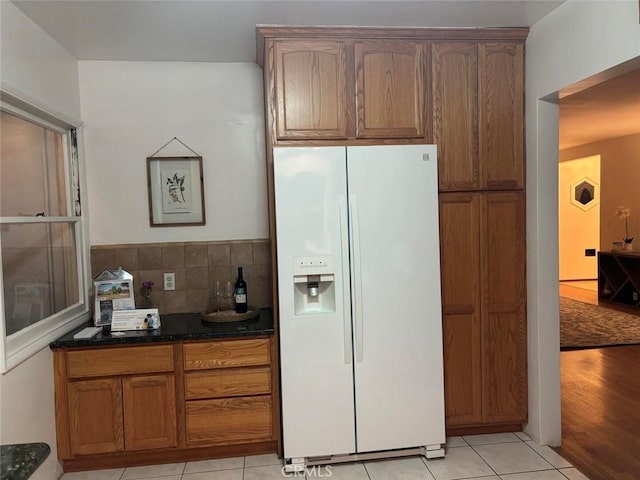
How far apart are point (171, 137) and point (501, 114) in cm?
208

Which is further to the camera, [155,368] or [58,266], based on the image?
[58,266]

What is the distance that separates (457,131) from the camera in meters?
2.68

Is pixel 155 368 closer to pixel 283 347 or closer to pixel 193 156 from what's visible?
pixel 283 347

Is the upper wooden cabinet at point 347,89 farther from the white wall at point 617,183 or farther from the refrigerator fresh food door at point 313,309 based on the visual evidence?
the white wall at point 617,183

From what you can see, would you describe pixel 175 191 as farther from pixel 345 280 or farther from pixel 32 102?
pixel 345 280

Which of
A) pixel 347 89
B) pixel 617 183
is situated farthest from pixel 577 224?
pixel 347 89

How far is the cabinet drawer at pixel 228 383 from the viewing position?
8.40ft

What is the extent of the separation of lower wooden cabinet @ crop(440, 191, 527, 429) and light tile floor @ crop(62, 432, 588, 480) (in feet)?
0.70

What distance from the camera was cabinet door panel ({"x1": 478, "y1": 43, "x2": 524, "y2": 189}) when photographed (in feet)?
8.82

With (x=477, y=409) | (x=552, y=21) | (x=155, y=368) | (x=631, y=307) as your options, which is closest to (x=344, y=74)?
(x=552, y=21)

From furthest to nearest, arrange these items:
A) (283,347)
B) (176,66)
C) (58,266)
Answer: (176,66), (58,266), (283,347)

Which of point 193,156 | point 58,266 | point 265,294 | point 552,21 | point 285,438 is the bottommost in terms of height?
point 285,438

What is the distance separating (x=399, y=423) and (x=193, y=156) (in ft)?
6.82

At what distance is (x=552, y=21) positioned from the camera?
2.46 m
